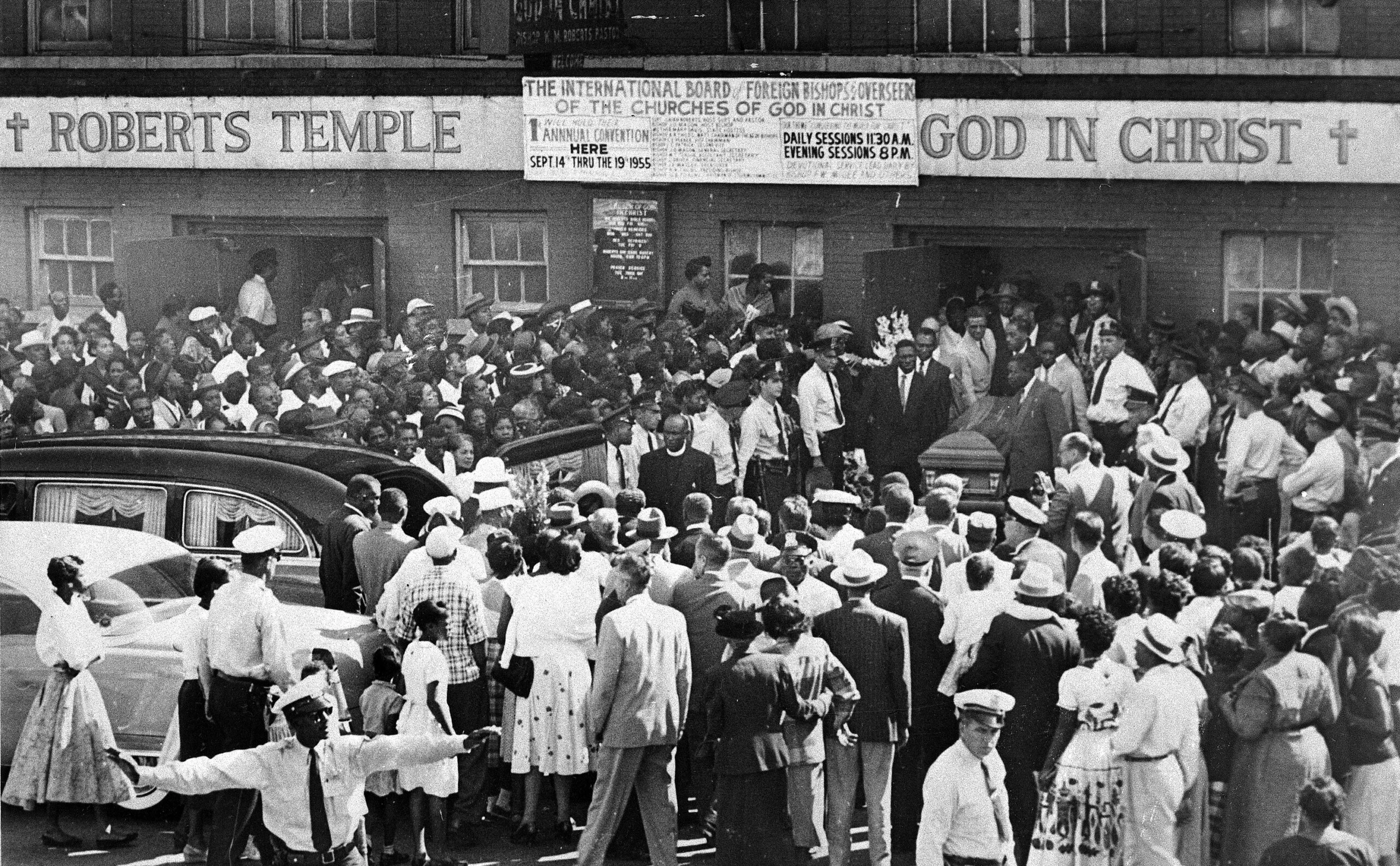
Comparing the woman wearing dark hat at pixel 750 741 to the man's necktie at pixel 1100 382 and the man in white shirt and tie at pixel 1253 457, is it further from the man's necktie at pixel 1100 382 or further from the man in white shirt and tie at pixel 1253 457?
the man's necktie at pixel 1100 382

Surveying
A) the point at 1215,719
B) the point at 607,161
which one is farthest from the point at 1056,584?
the point at 607,161

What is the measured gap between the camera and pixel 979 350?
13359 mm

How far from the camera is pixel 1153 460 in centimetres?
1040

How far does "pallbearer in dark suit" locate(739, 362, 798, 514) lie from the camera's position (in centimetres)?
1213

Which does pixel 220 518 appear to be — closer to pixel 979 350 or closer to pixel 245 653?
pixel 245 653

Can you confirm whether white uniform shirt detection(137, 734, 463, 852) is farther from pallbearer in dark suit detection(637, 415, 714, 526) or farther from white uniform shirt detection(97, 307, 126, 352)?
white uniform shirt detection(97, 307, 126, 352)

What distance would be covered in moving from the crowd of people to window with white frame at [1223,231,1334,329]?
1800mm

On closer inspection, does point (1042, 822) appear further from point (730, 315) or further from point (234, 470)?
point (730, 315)

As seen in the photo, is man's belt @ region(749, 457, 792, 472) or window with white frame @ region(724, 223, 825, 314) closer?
man's belt @ region(749, 457, 792, 472)

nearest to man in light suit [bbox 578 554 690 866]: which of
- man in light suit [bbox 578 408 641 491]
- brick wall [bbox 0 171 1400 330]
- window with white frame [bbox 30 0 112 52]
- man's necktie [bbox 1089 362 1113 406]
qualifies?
man in light suit [bbox 578 408 641 491]

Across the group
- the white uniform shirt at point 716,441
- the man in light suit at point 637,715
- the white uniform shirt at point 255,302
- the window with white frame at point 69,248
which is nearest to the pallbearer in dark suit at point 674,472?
the white uniform shirt at point 716,441

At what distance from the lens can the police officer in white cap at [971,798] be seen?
23.5 feet

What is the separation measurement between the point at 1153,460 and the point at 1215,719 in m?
2.92

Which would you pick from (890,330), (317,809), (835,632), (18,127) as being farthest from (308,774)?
(18,127)
